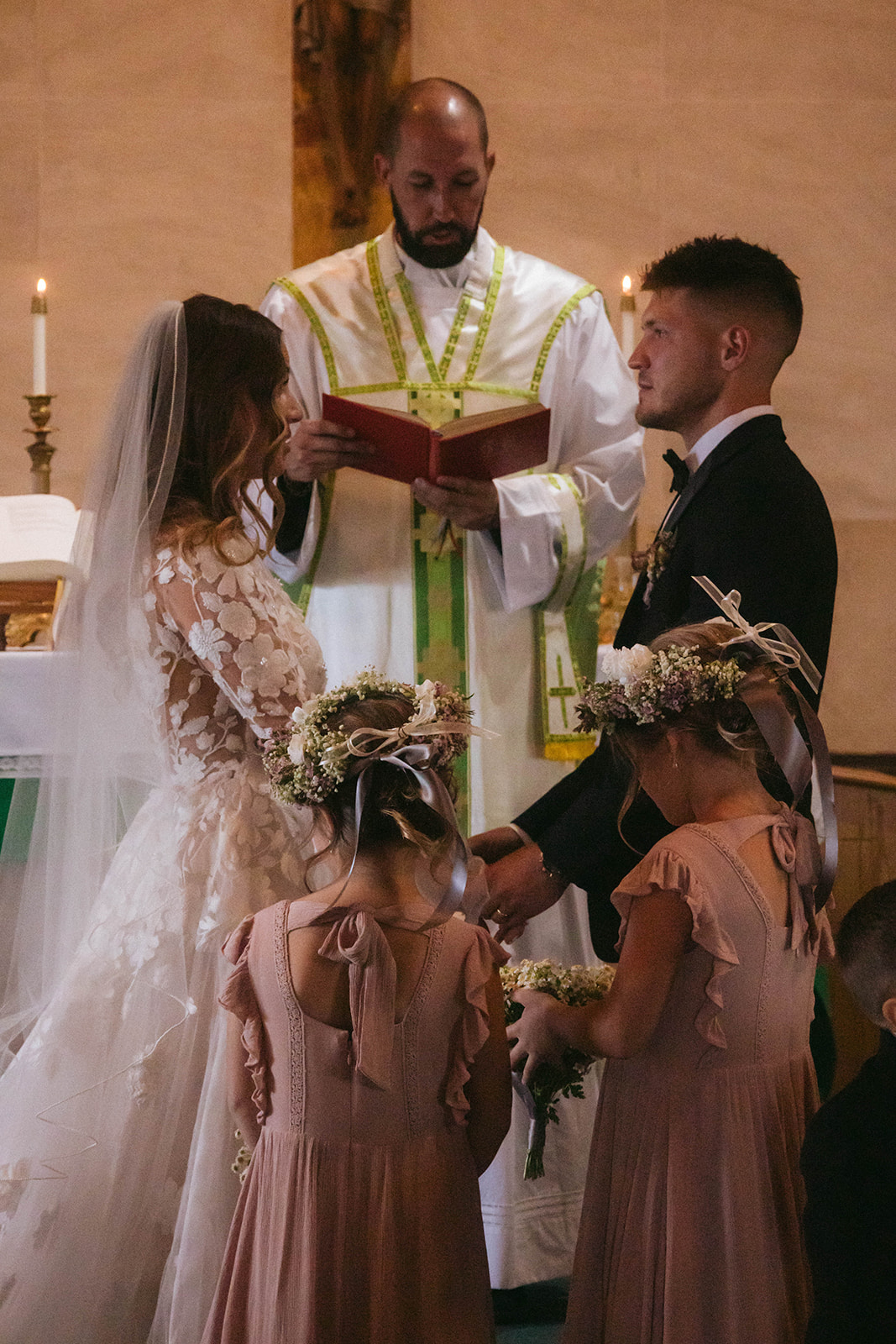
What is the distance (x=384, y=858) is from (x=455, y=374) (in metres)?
1.86

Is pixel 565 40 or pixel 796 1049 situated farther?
pixel 565 40

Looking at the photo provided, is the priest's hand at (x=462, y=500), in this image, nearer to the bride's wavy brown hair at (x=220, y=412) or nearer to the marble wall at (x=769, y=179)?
the bride's wavy brown hair at (x=220, y=412)

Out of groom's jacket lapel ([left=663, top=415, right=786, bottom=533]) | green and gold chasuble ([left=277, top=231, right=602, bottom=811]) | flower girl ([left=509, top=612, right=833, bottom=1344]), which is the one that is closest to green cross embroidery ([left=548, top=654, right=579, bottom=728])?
green and gold chasuble ([left=277, top=231, right=602, bottom=811])

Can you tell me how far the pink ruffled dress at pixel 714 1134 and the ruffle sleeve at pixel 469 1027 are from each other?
0.74ft

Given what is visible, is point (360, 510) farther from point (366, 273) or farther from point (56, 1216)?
point (56, 1216)

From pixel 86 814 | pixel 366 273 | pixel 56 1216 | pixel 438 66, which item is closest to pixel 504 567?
pixel 366 273

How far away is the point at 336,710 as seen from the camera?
6.72 ft

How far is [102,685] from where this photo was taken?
2611 mm

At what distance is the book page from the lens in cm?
351

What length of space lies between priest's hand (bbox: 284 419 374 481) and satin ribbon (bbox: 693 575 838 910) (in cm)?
112

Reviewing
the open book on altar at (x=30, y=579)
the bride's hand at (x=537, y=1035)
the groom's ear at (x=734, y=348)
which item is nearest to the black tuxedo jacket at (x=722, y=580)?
the groom's ear at (x=734, y=348)

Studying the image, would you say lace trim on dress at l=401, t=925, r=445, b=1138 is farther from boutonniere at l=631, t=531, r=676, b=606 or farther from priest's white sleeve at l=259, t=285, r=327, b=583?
priest's white sleeve at l=259, t=285, r=327, b=583

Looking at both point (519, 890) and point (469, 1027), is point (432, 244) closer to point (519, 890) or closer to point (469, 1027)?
point (519, 890)

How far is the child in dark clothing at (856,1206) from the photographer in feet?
5.51
